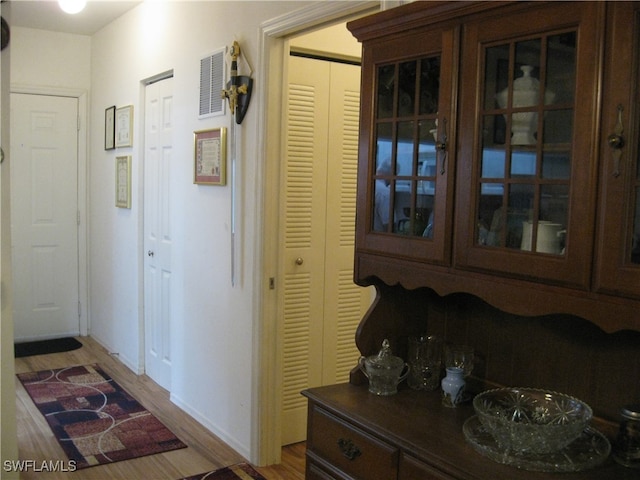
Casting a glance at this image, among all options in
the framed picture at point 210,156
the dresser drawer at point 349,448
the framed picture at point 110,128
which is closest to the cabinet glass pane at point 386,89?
the dresser drawer at point 349,448

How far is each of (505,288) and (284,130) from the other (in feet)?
5.75

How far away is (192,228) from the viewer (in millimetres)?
3727

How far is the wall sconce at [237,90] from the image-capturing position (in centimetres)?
312

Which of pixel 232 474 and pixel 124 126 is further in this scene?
pixel 124 126

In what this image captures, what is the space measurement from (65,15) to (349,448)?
4.16m

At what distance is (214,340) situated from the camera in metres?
3.54

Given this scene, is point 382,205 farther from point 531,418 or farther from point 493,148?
point 531,418

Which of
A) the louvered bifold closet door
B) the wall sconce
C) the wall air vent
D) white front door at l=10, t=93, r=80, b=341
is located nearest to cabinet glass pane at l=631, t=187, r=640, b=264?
the louvered bifold closet door

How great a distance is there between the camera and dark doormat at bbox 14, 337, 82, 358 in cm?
503

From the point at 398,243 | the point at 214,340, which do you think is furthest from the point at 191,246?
the point at 398,243

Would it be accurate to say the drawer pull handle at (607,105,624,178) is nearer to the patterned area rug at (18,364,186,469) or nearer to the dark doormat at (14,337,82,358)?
the patterned area rug at (18,364,186,469)

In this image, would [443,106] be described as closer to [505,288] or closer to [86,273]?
[505,288]

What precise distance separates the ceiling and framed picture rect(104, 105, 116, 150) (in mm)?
671
